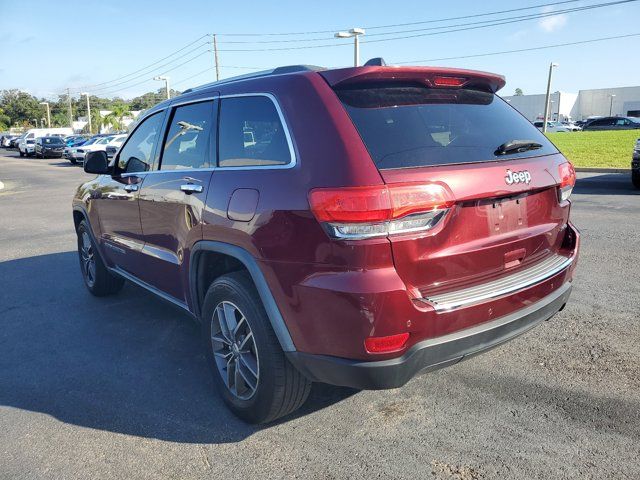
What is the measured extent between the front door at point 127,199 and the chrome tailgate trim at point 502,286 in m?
2.61

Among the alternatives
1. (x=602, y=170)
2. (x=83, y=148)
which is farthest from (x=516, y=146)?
(x=83, y=148)

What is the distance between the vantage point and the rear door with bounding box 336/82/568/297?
8.09ft

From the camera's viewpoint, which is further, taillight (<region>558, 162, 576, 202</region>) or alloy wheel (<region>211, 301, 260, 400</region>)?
taillight (<region>558, 162, 576, 202</region>)

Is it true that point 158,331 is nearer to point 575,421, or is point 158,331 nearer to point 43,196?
point 575,421

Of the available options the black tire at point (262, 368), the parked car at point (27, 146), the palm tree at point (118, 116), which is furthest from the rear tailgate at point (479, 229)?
the palm tree at point (118, 116)

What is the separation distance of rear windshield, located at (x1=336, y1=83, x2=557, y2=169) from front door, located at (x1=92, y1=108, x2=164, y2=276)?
209cm

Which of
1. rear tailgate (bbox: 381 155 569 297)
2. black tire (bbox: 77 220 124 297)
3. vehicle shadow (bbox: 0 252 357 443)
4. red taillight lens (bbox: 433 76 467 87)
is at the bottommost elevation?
vehicle shadow (bbox: 0 252 357 443)

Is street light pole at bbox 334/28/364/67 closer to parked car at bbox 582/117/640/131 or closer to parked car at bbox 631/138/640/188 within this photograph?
parked car at bbox 631/138/640/188

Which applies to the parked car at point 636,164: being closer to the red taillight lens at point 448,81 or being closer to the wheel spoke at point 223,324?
the red taillight lens at point 448,81

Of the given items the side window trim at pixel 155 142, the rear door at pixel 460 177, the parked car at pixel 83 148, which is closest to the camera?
the rear door at pixel 460 177

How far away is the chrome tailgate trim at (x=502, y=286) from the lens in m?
2.50

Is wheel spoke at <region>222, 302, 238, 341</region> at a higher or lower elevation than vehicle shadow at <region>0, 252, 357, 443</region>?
higher

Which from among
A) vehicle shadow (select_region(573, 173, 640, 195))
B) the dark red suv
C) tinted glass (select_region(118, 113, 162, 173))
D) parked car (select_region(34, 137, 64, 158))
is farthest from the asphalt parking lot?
parked car (select_region(34, 137, 64, 158))

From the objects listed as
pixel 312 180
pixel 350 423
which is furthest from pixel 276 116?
pixel 350 423
